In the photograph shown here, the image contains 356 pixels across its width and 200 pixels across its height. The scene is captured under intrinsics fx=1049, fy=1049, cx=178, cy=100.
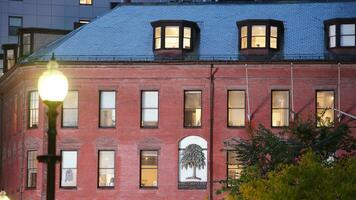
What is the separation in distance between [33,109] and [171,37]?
30.9ft

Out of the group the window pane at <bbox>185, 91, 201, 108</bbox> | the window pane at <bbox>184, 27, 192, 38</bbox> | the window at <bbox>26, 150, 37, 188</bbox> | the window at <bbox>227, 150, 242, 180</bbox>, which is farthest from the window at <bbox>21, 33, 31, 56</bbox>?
the window at <bbox>227, 150, 242, 180</bbox>

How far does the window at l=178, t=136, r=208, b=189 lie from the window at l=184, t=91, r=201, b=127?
916mm

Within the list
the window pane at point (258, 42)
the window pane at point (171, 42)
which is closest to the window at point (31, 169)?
the window pane at point (171, 42)

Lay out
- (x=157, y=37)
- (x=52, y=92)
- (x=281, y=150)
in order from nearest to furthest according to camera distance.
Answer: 1. (x=52, y=92)
2. (x=281, y=150)
3. (x=157, y=37)

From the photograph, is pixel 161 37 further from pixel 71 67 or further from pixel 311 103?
pixel 311 103

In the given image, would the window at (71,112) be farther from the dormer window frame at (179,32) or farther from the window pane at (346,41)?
the window pane at (346,41)

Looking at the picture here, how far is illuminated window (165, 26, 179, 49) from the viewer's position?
203ft

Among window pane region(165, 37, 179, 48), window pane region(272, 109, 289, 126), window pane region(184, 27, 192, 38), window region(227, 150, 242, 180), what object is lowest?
window region(227, 150, 242, 180)

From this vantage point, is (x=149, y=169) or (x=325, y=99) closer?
(x=325, y=99)

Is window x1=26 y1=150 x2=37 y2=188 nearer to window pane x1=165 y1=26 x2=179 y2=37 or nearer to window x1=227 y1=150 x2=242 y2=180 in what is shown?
window pane x1=165 y1=26 x2=179 y2=37

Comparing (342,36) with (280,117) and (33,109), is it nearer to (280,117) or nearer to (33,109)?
(280,117)

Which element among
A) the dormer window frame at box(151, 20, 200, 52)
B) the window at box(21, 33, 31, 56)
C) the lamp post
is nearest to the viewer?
the lamp post

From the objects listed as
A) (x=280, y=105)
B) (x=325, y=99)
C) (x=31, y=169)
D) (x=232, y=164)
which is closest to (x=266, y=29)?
(x=280, y=105)

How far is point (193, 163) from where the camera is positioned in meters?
60.3
